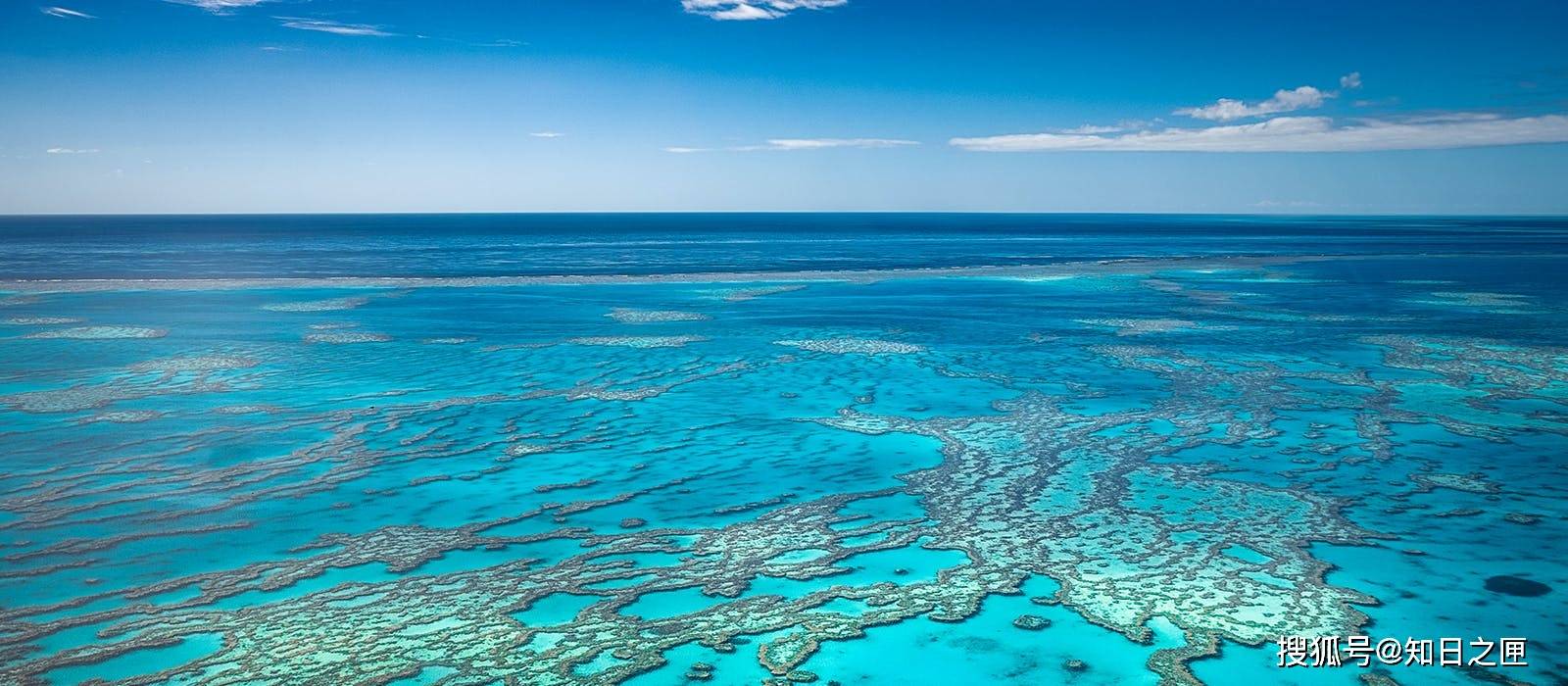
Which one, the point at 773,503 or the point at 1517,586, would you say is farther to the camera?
the point at 773,503

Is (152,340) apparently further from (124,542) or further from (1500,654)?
(1500,654)

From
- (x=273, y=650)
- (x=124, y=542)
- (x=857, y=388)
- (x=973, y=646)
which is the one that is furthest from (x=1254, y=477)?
(x=124, y=542)

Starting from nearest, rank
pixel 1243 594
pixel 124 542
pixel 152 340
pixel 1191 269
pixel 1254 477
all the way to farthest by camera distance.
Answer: pixel 1243 594, pixel 124 542, pixel 1254 477, pixel 152 340, pixel 1191 269

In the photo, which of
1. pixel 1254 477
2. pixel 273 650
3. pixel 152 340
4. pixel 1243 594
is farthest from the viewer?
pixel 152 340

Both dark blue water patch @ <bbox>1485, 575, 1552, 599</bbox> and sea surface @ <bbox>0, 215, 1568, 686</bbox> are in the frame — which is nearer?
sea surface @ <bbox>0, 215, 1568, 686</bbox>

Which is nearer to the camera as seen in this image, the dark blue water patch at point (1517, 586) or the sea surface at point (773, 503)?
the sea surface at point (773, 503)

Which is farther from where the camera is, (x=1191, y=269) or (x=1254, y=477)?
(x=1191, y=269)
